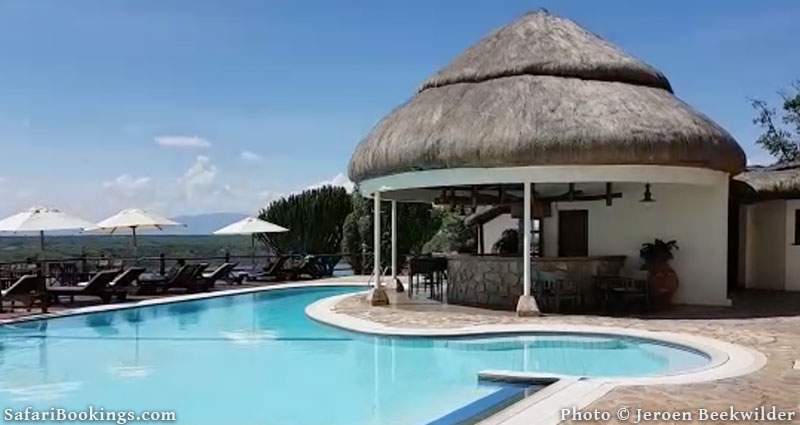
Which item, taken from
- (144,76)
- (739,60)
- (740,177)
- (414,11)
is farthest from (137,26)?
(739,60)

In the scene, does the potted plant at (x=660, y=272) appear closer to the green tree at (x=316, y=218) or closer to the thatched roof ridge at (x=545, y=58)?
the thatched roof ridge at (x=545, y=58)

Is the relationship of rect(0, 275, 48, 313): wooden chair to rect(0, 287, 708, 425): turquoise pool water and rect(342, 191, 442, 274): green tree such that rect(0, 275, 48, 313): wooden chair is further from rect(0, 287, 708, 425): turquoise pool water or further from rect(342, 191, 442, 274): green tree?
rect(342, 191, 442, 274): green tree

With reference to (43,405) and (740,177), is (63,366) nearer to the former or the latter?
(43,405)

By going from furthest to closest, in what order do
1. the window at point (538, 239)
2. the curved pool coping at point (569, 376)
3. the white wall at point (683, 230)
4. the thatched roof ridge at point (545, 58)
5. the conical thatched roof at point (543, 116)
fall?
the window at point (538, 239) → the white wall at point (683, 230) → the thatched roof ridge at point (545, 58) → the conical thatched roof at point (543, 116) → the curved pool coping at point (569, 376)

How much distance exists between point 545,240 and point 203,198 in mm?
30289

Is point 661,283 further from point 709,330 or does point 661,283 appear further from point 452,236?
point 452,236

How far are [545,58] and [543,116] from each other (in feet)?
6.57

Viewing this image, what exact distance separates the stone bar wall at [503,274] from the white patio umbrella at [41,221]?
951 cm

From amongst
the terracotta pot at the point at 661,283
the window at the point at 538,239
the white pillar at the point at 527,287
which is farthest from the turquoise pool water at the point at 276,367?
the window at the point at 538,239

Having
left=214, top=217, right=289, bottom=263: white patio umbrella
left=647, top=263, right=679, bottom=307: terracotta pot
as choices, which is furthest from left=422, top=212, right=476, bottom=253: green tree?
left=647, top=263, right=679, bottom=307: terracotta pot

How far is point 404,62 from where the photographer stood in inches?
880

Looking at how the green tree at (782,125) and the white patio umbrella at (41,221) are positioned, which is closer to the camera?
the white patio umbrella at (41,221)

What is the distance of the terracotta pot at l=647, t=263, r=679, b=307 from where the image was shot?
47.5ft

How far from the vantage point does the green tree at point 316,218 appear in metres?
28.2
